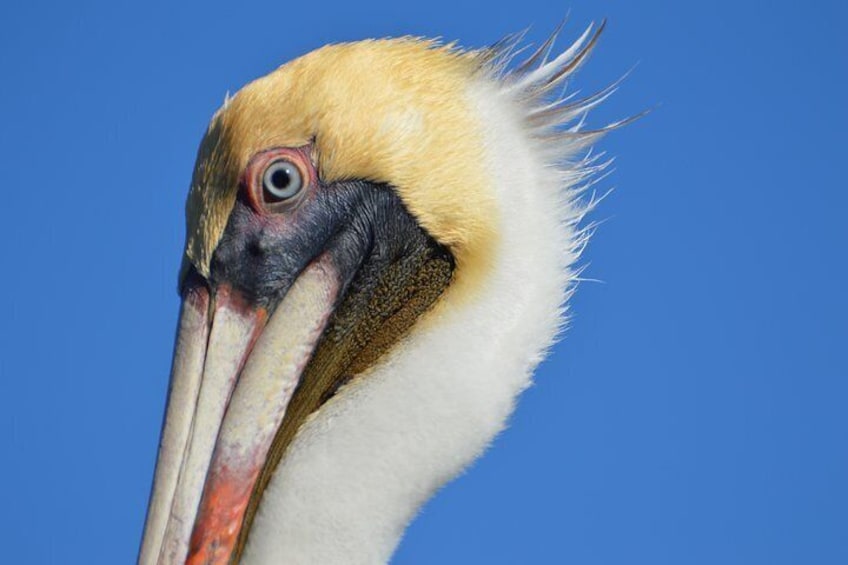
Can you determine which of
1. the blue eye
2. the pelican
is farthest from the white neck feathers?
the blue eye

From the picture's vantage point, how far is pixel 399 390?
3186mm

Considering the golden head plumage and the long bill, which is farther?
the golden head plumage

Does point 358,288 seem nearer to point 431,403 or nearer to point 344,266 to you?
point 344,266

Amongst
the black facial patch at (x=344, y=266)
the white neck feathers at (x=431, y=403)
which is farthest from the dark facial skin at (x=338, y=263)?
the white neck feathers at (x=431, y=403)

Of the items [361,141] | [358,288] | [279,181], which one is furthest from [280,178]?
[358,288]

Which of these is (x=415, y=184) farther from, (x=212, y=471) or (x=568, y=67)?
(x=212, y=471)

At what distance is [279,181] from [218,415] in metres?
0.69

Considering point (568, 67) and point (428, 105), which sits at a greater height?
point (568, 67)

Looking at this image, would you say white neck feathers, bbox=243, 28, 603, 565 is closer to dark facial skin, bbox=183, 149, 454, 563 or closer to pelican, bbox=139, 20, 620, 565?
pelican, bbox=139, 20, 620, 565

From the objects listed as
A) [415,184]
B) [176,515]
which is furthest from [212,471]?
[415,184]

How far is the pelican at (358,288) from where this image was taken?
313 cm

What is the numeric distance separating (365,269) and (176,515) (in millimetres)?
924

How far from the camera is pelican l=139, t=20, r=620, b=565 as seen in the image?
313 centimetres

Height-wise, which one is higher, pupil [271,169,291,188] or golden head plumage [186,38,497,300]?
→ golden head plumage [186,38,497,300]
